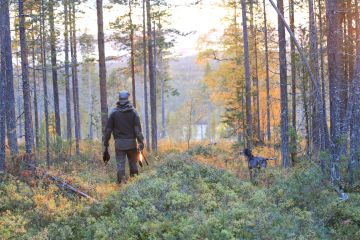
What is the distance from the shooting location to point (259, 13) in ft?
83.2

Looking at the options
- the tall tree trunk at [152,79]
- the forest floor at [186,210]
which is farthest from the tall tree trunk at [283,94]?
the tall tree trunk at [152,79]

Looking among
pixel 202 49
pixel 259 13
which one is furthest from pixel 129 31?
pixel 259 13

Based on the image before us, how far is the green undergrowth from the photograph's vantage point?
602cm

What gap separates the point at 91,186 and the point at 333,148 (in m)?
5.62

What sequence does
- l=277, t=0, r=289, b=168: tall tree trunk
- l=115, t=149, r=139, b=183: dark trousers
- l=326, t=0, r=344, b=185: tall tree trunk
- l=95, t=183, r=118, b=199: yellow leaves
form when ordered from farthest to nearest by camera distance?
1. l=277, t=0, r=289, b=168: tall tree trunk
2. l=115, t=149, r=139, b=183: dark trousers
3. l=326, t=0, r=344, b=185: tall tree trunk
4. l=95, t=183, r=118, b=199: yellow leaves

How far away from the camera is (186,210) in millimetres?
6859

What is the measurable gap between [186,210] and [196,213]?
451 mm

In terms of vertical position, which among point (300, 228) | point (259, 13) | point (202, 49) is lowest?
point (300, 228)

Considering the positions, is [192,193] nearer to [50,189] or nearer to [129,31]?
[50,189]

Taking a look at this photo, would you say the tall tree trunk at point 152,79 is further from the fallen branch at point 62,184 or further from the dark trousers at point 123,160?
the dark trousers at point 123,160

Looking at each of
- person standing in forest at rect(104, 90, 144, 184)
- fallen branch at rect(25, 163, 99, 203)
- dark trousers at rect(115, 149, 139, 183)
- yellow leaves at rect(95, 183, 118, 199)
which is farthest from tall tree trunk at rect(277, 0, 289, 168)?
fallen branch at rect(25, 163, 99, 203)

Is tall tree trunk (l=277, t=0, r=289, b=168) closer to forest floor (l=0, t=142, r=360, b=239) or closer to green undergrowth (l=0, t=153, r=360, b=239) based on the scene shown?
forest floor (l=0, t=142, r=360, b=239)

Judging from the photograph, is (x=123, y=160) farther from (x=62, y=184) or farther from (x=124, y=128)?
(x=62, y=184)

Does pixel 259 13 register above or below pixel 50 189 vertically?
above
